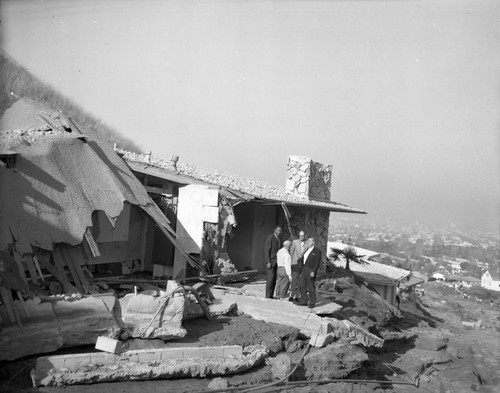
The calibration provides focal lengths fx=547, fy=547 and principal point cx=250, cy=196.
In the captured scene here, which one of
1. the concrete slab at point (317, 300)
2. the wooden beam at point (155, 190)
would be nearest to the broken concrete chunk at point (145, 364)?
the concrete slab at point (317, 300)

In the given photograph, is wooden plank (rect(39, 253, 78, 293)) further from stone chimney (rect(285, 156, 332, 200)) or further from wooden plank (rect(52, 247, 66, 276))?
stone chimney (rect(285, 156, 332, 200))

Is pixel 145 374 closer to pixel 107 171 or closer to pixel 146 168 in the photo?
pixel 107 171

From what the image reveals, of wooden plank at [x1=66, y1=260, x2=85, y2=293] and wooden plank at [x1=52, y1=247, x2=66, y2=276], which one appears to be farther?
wooden plank at [x1=66, y1=260, x2=85, y2=293]

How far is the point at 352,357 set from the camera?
11.3 metres

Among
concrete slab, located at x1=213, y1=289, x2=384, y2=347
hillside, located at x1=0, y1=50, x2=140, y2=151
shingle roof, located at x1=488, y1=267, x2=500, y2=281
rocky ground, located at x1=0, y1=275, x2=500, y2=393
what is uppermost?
hillside, located at x1=0, y1=50, x2=140, y2=151

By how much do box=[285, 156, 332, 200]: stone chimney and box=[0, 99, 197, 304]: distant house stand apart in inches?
346

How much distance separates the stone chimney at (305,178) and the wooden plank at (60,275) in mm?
12549

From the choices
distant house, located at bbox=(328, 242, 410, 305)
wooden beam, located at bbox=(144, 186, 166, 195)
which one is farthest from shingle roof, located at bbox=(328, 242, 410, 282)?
wooden beam, located at bbox=(144, 186, 166, 195)

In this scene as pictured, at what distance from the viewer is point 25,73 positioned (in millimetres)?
32969

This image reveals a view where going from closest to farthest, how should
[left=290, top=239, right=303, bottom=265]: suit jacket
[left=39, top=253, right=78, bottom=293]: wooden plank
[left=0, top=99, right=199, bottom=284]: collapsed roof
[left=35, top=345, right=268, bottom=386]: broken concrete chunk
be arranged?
[left=35, top=345, right=268, bottom=386]: broken concrete chunk → [left=0, top=99, right=199, bottom=284]: collapsed roof → [left=39, top=253, right=78, bottom=293]: wooden plank → [left=290, top=239, right=303, bottom=265]: suit jacket

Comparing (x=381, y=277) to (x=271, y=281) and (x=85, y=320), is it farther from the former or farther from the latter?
(x=85, y=320)

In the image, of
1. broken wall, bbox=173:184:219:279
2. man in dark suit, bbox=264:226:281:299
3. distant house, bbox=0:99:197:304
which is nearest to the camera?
distant house, bbox=0:99:197:304

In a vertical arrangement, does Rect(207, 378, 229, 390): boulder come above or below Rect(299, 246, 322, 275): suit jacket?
below

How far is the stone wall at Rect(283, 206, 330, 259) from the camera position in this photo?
20.1 metres
